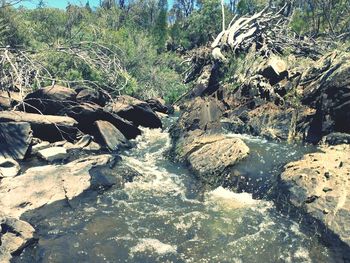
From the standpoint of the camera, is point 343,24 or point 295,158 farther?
point 343,24

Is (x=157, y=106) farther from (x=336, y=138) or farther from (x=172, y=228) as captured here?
(x=172, y=228)

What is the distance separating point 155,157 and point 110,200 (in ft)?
14.1

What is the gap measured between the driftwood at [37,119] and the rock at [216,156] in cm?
498

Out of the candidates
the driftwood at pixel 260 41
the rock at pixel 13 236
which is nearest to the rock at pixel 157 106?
the driftwood at pixel 260 41

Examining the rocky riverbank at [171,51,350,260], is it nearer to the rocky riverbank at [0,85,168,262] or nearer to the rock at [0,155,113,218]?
the rocky riverbank at [0,85,168,262]

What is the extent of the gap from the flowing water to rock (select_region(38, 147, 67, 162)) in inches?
131

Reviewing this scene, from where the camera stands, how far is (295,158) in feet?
40.7

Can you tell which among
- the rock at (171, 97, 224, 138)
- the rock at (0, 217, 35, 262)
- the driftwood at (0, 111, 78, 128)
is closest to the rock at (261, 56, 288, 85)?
the rock at (171, 97, 224, 138)

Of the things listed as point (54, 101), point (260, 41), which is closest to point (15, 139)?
point (54, 101)

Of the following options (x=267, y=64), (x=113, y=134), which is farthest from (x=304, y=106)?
(x=113, y=134)

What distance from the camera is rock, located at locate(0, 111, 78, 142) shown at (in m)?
14.3

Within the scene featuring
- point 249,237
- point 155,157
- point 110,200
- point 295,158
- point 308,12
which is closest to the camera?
point 249,237

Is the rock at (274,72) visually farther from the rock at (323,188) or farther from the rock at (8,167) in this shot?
the rock at (8,167)

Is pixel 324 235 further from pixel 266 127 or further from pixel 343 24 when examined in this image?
pixel 343 24
